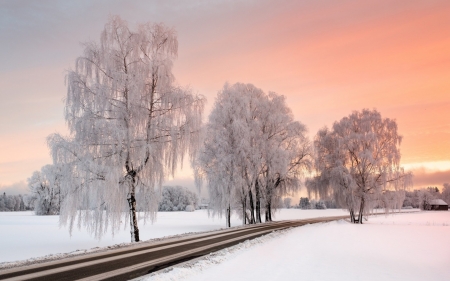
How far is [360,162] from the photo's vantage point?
38.2 meters

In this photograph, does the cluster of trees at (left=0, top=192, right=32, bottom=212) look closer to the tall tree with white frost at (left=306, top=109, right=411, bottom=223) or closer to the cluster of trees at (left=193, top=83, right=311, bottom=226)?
the cluster of trees at (left=193, top=83, right=311, bottom=226)

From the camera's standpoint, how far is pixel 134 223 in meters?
18.1

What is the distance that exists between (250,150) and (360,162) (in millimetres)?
15428

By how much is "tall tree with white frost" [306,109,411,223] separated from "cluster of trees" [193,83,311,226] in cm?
502

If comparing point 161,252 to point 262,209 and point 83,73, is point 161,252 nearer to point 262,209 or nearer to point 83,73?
point 83,73

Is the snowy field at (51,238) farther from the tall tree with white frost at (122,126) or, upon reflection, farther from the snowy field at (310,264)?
the snowy field at (310,264)

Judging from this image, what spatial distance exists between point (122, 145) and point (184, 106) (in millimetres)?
4557

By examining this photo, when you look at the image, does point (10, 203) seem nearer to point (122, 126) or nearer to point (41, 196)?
point (41, 196)

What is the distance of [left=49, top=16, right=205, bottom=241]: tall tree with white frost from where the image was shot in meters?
16.7

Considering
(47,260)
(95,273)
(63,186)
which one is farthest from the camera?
(63,186)

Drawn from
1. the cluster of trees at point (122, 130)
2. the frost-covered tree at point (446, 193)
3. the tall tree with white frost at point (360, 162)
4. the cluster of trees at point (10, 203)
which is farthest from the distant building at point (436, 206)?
the cluster of trees at point (10, 203)

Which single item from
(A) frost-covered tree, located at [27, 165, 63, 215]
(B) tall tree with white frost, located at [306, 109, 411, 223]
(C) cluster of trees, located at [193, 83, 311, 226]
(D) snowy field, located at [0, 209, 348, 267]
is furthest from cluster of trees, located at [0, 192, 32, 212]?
(B) tall tree with white frost, located at [306, 109, 411, 223]

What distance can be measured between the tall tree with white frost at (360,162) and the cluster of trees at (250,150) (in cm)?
502

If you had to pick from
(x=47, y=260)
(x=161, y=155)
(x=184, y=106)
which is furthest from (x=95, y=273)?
(x=184, y=106)
